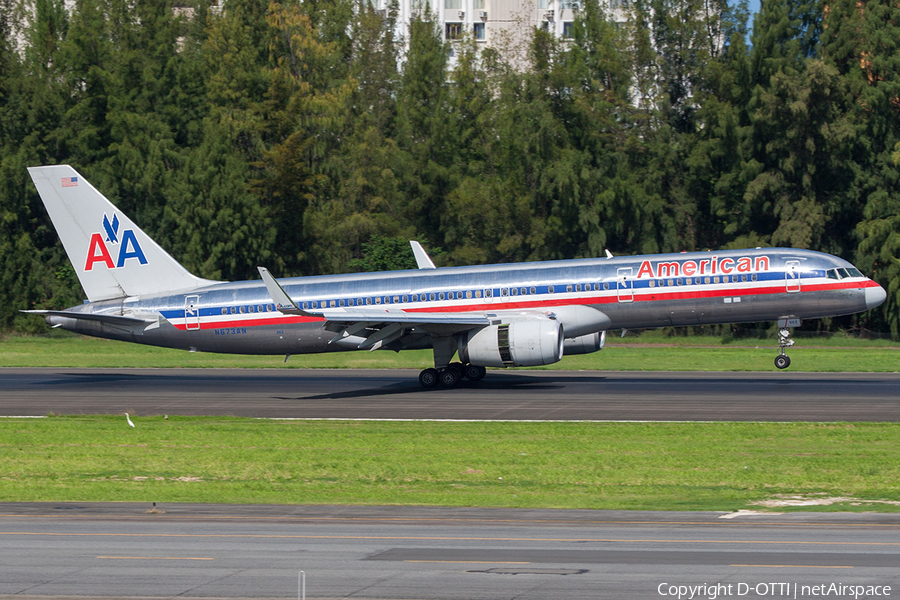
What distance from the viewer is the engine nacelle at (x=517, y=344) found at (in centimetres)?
3170

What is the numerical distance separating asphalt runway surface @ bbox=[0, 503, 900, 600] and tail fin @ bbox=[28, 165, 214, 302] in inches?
862

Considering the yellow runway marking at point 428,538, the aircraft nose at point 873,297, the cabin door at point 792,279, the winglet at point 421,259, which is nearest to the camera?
the yellow runway marking at point 428,538

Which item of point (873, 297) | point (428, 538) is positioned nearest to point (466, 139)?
point (873, 297)

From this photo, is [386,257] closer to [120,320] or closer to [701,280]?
[120,320]

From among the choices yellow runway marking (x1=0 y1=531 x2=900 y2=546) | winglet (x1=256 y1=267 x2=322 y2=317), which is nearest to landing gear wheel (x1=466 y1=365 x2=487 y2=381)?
winglet (x1=256 y1=267 x2=322 y2=317)

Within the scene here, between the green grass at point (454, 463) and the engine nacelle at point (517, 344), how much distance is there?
19.9 feet

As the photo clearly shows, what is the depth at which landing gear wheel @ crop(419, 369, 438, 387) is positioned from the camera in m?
34.9

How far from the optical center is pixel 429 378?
115ft

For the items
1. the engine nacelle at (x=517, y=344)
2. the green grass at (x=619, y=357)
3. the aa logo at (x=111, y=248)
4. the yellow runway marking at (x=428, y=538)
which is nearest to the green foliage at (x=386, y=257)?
the green grass at (x=619, y=357)

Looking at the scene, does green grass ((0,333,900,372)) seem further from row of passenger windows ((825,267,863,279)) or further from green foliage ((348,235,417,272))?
green foliage ((348,235,417,272))

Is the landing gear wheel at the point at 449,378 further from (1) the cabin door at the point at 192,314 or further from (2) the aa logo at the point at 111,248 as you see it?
(2) the aa logo at the point at 111,248

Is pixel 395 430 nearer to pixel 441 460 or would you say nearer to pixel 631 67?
pixel 441 460

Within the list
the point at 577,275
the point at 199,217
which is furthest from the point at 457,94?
the point at 577,275

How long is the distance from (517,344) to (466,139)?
42872 mm
